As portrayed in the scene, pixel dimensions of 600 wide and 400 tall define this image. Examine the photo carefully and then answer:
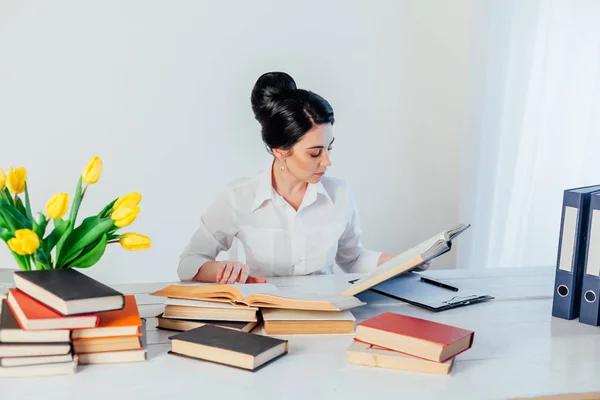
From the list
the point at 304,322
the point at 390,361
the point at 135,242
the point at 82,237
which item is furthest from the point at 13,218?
the point at 390,361

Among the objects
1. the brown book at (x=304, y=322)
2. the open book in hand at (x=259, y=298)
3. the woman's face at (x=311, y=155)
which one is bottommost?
the brown book at (x=304, y=322)

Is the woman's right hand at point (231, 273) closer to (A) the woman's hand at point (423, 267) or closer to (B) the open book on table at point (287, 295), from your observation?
(B) the open book on table at point (287, 295)

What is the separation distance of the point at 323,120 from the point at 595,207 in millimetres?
912

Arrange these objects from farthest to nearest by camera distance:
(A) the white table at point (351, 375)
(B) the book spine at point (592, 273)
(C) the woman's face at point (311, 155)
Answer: (C) the woman's face at point (311, 155), (B) the book spine at point (592, 273), (A) the white table at point (351, 375)

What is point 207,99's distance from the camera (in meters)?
3.34

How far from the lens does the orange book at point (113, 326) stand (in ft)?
4.31

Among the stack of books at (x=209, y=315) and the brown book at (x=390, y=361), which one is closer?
the brown book at (x=390, y=361)

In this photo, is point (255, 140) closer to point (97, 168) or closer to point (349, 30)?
point (349, 30)

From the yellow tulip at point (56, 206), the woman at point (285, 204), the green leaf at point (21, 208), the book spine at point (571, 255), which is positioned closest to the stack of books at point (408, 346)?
the book spine at point (571, 255)

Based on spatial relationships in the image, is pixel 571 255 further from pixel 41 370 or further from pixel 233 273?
pixel 41 370

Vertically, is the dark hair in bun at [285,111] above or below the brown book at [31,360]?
above

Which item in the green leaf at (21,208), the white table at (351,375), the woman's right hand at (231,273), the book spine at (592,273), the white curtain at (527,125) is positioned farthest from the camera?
the white curtain at (527,125)

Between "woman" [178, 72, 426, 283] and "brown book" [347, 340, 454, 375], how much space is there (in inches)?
36.0

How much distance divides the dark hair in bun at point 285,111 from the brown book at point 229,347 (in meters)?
0.95
